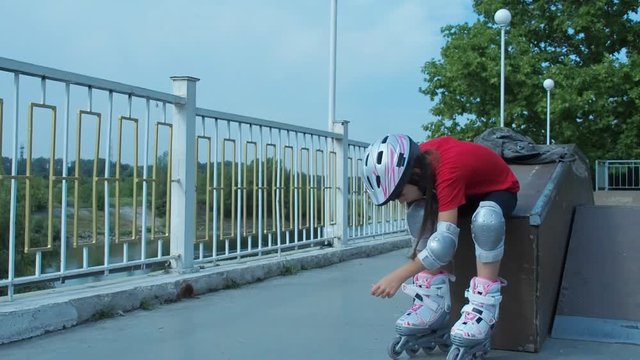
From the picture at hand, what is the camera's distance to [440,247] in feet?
10.4

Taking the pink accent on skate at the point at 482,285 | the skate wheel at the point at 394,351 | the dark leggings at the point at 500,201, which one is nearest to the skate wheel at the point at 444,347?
the skate wheel at the point at 394,351

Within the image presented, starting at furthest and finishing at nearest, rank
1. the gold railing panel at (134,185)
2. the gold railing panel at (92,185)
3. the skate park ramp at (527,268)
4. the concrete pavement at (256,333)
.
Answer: the gold railing panel at (134,185), the gold railing panel at (92,185), the concrete pavement at (256,333), the skate park ramp at (527,268)

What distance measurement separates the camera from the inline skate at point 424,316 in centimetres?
356

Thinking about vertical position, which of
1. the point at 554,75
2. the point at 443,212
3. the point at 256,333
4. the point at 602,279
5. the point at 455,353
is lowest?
the point at 256,333

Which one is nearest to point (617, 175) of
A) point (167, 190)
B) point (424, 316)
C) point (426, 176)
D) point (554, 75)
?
point (554, 75)

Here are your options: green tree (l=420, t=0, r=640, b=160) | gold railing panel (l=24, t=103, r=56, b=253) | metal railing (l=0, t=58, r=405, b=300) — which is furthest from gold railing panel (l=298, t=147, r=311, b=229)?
green tree (l=420, t=0, r=640, b=160)

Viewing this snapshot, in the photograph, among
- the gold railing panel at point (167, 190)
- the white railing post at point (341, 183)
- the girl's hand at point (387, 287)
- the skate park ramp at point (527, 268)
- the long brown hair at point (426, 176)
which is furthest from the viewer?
the white railing post at point (341, 183)

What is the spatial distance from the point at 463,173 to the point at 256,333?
5.94 feet

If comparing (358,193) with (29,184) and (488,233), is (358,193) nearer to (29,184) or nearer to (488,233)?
(29,184)

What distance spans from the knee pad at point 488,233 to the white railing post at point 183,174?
302 centimetres

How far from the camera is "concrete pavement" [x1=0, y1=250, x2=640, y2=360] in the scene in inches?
148

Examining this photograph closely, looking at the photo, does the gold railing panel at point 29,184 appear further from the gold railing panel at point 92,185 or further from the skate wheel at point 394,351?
Result: the skate wheel at point 394,351

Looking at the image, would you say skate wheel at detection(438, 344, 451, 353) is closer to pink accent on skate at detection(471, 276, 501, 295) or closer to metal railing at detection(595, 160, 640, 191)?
pink accent on skate at detection(471, 276, 501, 295)

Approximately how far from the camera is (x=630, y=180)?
21797mm
